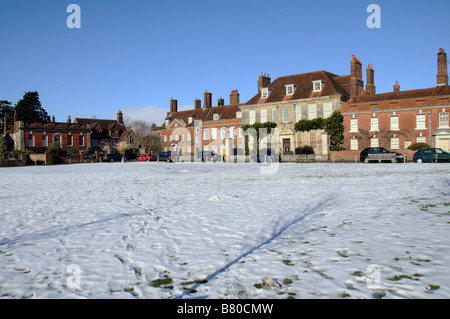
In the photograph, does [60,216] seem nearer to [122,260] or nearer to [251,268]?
[122,260]

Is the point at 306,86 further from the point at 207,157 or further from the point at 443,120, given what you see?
the point at 443,120

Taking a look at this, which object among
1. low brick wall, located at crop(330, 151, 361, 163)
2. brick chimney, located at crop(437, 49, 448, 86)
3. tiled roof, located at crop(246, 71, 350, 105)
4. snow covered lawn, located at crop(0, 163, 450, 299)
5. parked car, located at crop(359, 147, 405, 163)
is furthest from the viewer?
tiled roof, located at crop(246, 71, 350, 105)

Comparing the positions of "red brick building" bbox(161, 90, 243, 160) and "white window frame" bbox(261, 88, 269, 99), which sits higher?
"white window frame" bbox(261, 88, 269, 99)

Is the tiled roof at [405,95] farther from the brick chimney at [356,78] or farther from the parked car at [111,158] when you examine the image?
the parked car at [111,158]

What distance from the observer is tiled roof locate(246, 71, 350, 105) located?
154 feet

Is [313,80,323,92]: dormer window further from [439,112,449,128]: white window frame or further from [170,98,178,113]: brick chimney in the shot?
[170,98,178,113]: brick chimney

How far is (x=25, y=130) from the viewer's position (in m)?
62.0

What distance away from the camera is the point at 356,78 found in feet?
150

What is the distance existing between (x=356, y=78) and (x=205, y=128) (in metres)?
29.9

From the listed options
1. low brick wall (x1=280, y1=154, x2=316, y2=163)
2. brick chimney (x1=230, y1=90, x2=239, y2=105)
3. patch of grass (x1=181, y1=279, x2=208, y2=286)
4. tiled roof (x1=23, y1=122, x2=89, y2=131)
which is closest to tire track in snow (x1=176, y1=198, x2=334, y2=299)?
patch of grass (x1=181, y1=279, x2=208, y2=286)

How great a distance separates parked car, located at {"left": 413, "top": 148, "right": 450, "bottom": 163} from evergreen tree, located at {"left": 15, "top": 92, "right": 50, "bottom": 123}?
255ft

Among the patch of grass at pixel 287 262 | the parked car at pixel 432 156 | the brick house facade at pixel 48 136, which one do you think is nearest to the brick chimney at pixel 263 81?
the parked car at pixel 432 156

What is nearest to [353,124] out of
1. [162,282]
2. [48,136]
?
[162,282]
